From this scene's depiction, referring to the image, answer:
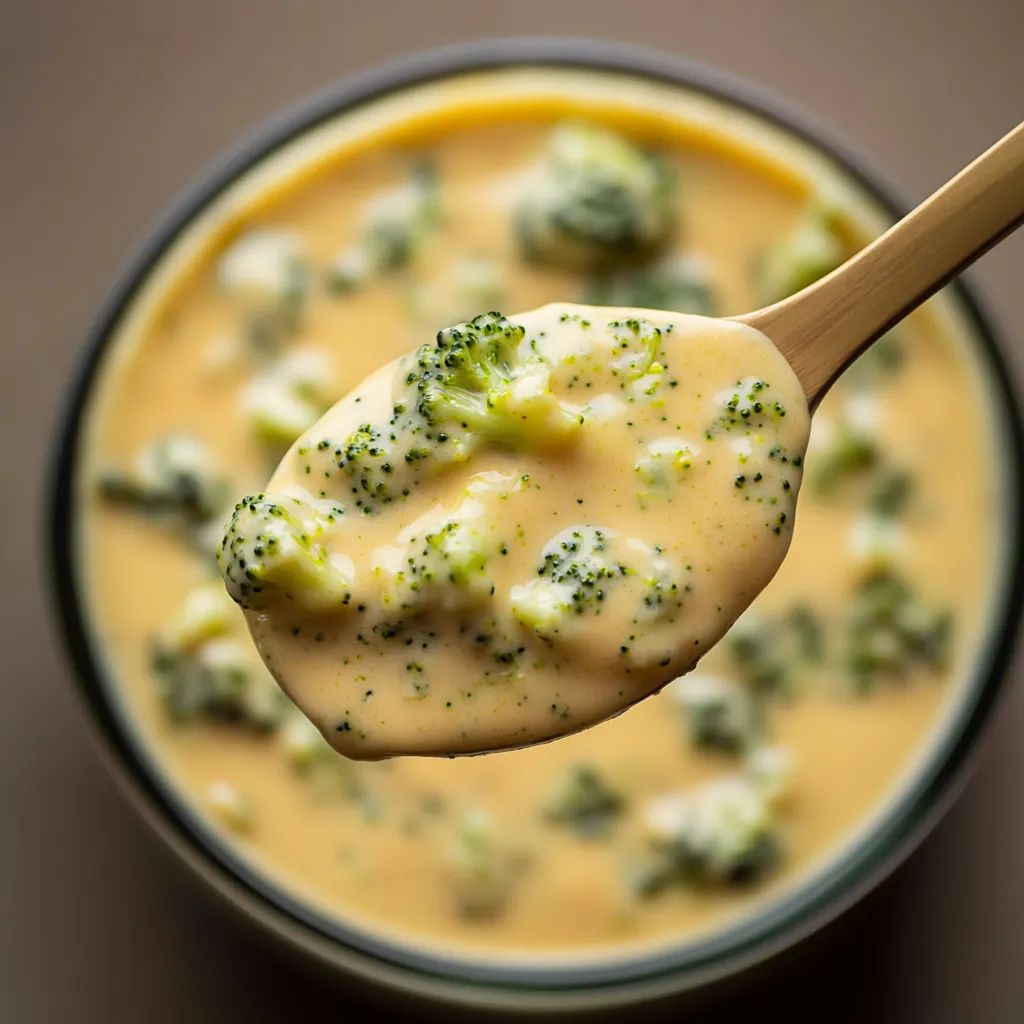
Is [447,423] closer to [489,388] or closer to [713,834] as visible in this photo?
[489,388]

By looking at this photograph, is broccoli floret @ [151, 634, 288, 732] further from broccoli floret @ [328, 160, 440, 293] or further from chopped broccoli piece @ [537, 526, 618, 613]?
chopped broccoli piece @ [537, 526, 618, 613]

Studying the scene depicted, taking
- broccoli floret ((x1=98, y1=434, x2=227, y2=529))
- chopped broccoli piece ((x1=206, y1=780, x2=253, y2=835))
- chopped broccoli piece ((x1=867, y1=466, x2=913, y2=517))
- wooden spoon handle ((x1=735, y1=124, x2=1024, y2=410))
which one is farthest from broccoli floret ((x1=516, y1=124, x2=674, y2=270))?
chopped broccoli piece ((x1=206, y1=780, x2=253, y2=835))

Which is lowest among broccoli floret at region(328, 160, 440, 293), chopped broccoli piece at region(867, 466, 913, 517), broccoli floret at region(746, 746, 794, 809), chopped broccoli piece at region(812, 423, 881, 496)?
broccoli floret at region(746, 746, 794, 809)

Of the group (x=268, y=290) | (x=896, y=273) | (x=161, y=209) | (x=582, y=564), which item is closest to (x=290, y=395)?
(x=268, y=290)

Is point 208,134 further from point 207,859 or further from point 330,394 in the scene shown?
point 207,859

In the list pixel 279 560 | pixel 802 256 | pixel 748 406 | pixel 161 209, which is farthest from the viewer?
pixel 161 209

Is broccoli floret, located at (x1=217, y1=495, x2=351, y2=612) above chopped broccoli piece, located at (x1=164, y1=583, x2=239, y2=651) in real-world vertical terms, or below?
above
